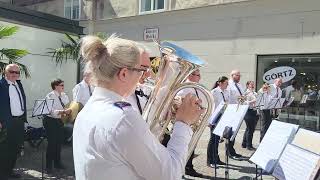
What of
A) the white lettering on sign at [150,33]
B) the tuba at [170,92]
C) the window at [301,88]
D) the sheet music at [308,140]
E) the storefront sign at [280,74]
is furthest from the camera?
the white lettering on sign at [150,33]

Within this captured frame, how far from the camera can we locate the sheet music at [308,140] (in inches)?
122

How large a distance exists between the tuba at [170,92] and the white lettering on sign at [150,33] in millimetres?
13736

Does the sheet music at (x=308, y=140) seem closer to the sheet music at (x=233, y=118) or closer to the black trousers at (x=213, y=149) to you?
the sheet music at (x=233, y=118)

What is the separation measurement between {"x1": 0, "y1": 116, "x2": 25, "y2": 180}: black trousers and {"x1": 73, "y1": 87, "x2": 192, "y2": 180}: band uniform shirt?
4.94 m

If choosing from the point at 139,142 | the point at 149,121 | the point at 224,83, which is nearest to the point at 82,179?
the point at 139,142

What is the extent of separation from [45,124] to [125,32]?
10130 millimetres

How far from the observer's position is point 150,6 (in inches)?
656

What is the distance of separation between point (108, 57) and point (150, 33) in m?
14.6

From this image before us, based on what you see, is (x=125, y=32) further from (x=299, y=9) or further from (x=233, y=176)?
(x=233, y=176)

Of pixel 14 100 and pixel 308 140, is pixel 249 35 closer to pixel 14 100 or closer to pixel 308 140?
pixel 14 100

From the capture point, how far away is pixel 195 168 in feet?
24.8

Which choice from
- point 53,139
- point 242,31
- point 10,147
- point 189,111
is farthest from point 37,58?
point 189,111

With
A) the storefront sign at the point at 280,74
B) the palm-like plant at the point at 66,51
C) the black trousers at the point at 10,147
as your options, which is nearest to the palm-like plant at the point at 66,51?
the palm-like plant at the point at 66,51

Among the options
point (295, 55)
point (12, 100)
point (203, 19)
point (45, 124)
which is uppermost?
point (203, 19)
